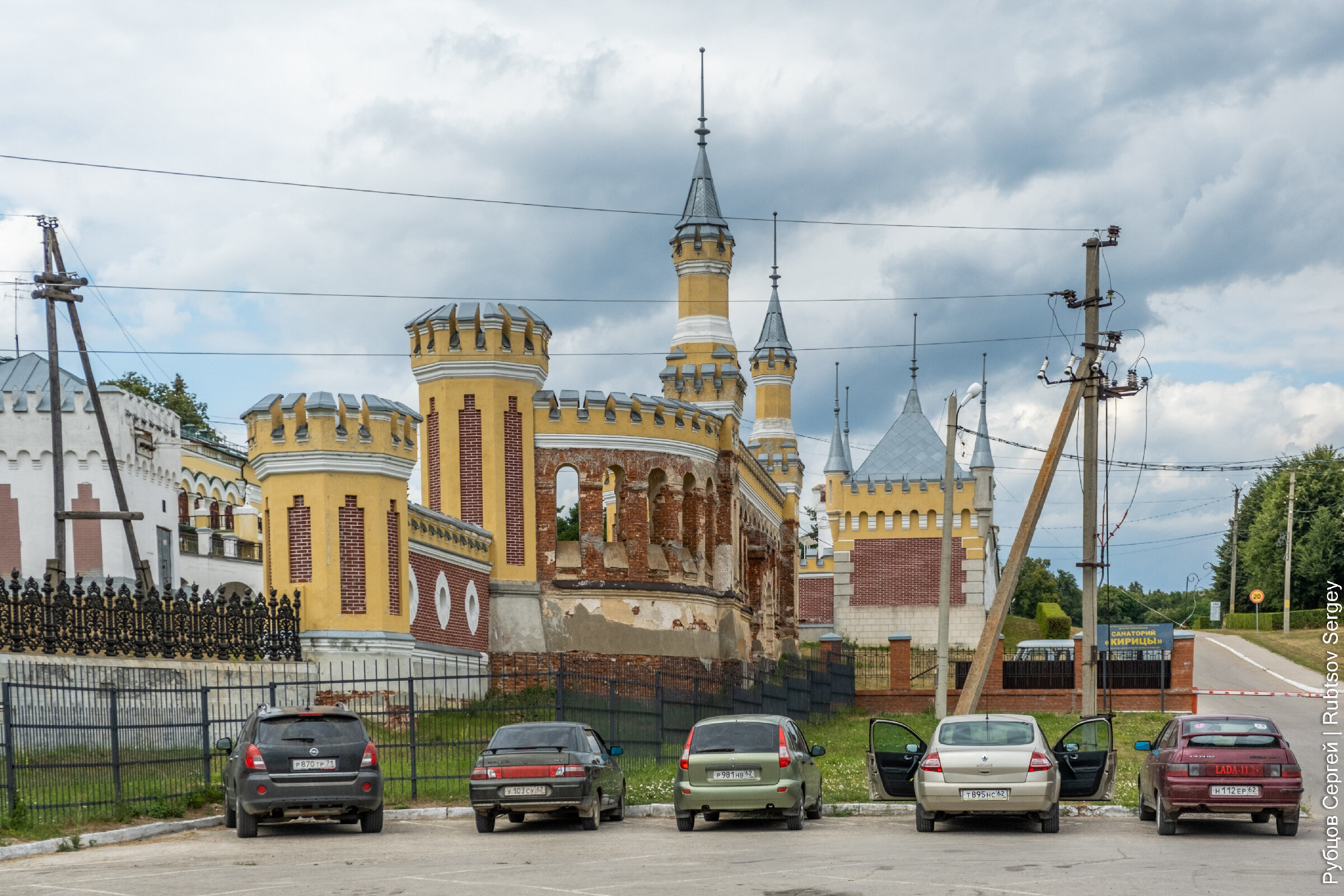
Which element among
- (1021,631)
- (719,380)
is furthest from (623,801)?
(1021,631)

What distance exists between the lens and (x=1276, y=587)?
76625mm

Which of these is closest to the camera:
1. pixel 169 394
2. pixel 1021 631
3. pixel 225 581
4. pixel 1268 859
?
pixel 1268 859

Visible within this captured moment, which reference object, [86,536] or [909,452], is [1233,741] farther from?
[909,452]

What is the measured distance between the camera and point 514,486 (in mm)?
33875

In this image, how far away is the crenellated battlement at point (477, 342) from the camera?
33.5 meters

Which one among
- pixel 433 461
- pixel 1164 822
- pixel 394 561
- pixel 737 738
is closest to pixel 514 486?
pixel 433 461

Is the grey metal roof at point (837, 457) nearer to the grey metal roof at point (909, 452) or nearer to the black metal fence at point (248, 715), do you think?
the grey metal roof at point (909, 452)

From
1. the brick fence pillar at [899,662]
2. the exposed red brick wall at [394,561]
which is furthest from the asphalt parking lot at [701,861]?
the brick fence pillar at [899,662]

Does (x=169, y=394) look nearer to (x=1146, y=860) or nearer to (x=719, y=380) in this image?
(x=719, y=380)

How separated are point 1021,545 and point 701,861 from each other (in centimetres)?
1437

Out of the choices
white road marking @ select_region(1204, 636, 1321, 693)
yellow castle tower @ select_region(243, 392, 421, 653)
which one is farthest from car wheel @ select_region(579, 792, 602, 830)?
white road marking @ select_region(1204, 636, 1321, 693)

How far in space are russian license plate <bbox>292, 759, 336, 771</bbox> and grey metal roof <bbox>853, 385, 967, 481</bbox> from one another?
45097 mm

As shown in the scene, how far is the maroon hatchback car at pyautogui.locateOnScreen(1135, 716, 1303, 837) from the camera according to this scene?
16.6 meters

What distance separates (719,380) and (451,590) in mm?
11432
